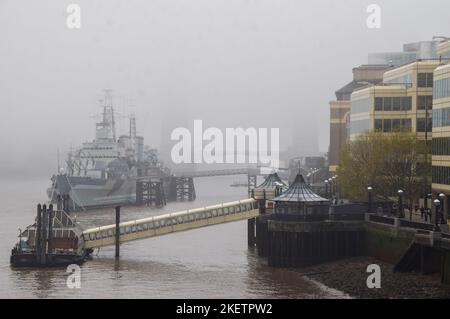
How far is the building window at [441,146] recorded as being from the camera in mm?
51500

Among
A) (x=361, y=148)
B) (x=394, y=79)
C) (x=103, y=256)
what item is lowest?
(x=103, y=256)

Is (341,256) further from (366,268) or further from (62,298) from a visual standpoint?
(62,298)

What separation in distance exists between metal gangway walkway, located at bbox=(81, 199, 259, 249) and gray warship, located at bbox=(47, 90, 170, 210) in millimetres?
60799

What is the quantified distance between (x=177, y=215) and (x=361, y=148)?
11849 millimetres

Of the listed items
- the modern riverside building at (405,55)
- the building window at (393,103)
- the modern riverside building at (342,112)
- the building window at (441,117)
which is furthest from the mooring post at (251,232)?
the modern riverside building at (405,55)

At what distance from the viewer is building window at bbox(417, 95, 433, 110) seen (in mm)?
63188

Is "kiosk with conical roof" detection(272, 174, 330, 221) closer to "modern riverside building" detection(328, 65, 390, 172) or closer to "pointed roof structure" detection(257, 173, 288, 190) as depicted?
"pointed roof structure" detection(257, 173, 288, 190)

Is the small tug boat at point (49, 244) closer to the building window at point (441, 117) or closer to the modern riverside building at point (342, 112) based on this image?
the building window at point (441, 117)

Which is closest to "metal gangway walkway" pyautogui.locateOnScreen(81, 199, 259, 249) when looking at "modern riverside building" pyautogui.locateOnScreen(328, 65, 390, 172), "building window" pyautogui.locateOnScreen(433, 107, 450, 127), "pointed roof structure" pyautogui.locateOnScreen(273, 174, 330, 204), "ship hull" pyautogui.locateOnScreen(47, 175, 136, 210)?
"pointed roof structure" pyautogui.locateOnScreen(273, 174, 330, 204)

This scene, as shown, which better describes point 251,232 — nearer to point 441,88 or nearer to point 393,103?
point 393,103

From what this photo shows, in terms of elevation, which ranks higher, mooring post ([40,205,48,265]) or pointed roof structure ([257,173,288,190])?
pointed roof structure ([257,173,288,190])

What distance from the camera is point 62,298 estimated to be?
42.5 meters

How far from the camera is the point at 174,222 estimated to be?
59188mm
